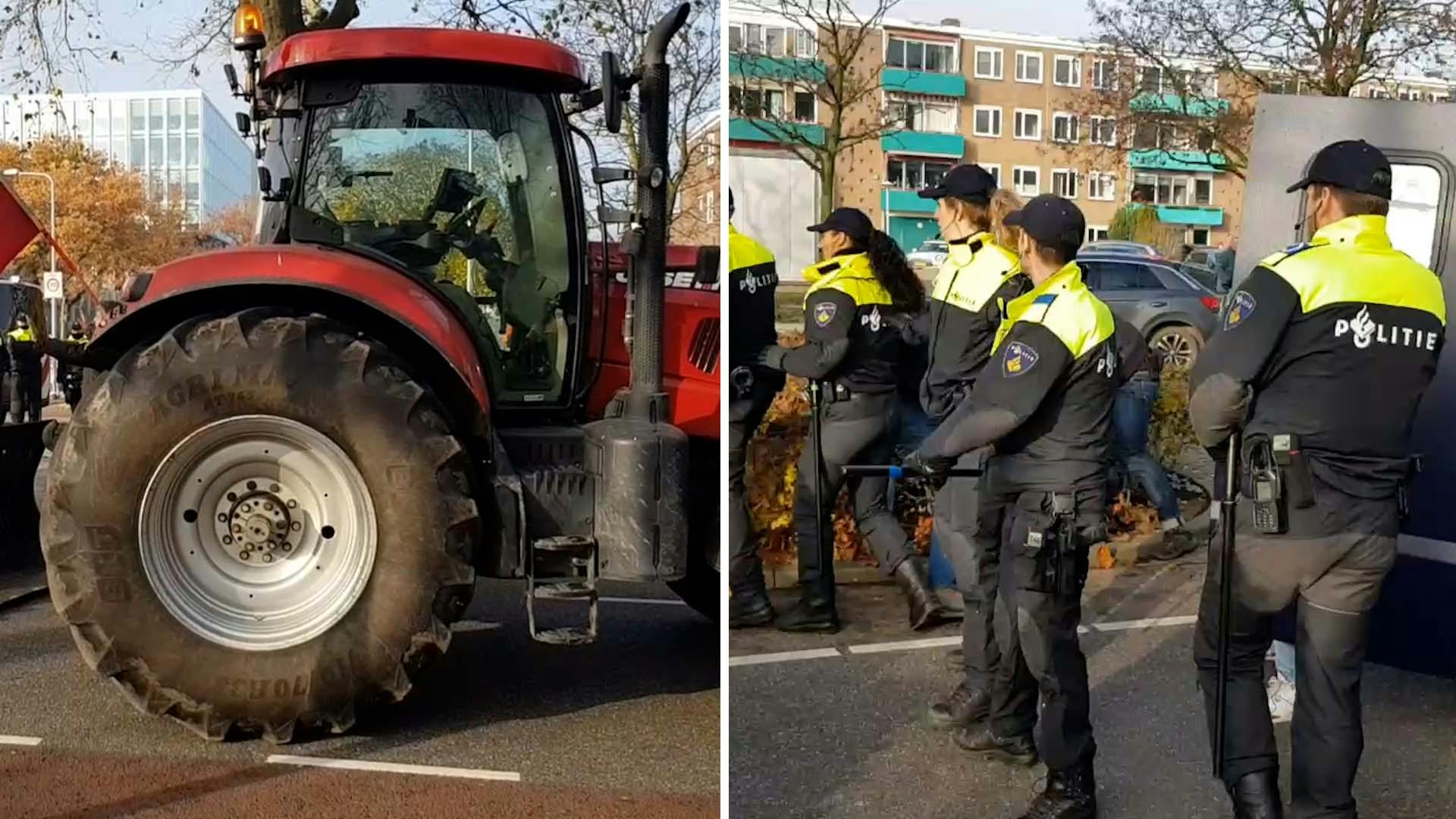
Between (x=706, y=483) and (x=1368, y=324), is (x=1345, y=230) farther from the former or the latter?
(x=706, y=483)

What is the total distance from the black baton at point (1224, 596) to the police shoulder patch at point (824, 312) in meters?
2.25

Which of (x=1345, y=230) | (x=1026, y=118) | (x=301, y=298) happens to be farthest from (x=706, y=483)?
(x=1026, y=118)

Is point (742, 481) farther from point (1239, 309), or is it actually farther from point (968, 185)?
point (1239, 309)

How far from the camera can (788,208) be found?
23.1 feet

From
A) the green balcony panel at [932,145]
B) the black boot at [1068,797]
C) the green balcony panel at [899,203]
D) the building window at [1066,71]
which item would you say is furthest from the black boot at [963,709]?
the building window at [1066,71]

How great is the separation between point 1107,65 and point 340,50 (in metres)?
8.89

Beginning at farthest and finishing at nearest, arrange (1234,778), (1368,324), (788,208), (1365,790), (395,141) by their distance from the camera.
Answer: (788,208) → (395,141) → (1365,790) → (1234,778) → (1368,324)

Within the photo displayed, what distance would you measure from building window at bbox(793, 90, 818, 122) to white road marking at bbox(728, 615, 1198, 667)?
10.9 ft

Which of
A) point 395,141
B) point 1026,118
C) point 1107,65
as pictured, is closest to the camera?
point 395,141

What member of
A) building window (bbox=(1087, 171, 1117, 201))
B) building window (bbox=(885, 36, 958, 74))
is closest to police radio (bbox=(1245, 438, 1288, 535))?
building window (bbox=(885, 36, 958, 74))

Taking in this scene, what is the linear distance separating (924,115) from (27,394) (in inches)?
374

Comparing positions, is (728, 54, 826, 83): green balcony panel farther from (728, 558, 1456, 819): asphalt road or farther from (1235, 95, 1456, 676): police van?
(1235, 95, 1456, 676): police van

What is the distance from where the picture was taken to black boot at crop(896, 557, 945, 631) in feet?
20.1

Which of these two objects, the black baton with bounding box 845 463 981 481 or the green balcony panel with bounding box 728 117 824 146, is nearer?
the black baton with bounding box 845 463 981 481
